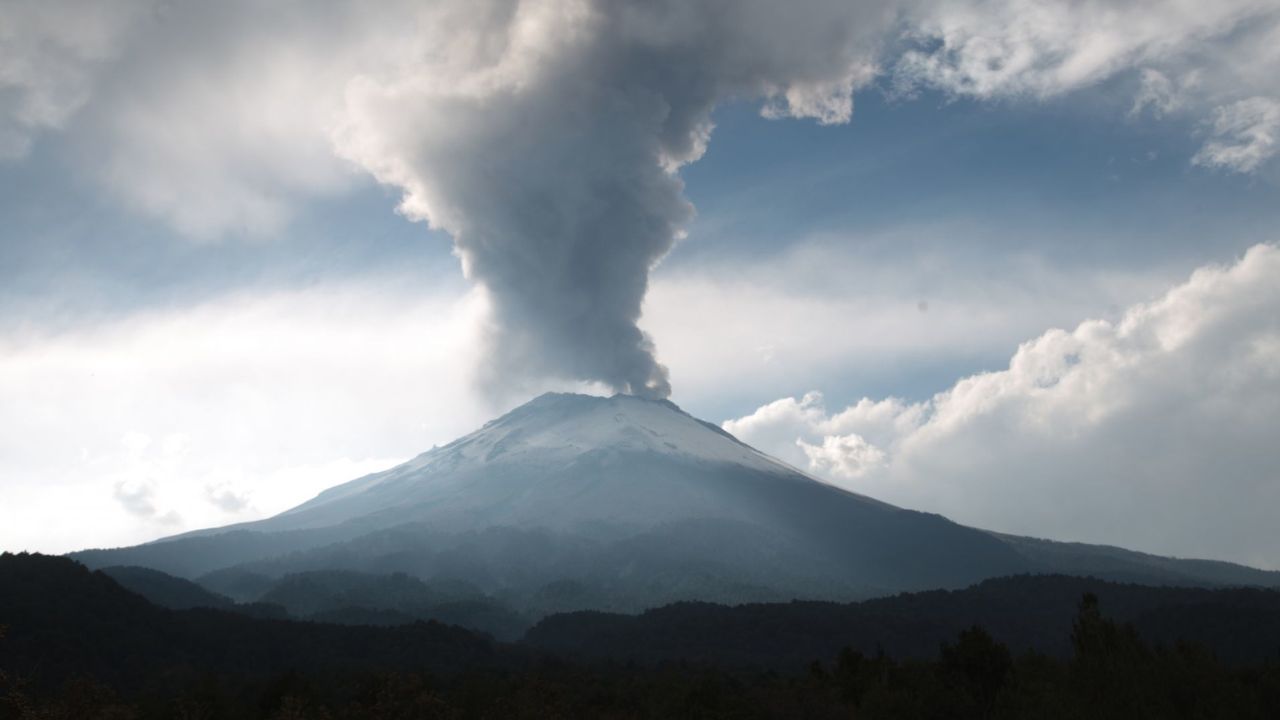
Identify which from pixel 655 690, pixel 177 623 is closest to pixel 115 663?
pixel 177 623

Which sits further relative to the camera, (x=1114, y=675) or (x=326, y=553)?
(x=326, y=553)

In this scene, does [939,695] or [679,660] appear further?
[679,660]

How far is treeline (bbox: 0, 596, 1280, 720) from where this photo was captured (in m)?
19.2

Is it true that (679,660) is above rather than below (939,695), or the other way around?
below

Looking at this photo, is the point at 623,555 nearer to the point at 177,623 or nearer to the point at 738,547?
the point at 738,547

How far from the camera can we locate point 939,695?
25672mm

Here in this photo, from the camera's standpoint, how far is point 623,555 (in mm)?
185375

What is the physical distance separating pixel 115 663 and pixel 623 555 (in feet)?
401

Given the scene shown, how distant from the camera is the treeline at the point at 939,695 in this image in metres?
19.2

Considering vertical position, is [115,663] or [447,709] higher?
[447,709]

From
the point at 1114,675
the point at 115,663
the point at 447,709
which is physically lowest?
the point at 115,663

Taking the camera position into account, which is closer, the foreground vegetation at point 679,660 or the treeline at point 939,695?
the treeline at point 939,695

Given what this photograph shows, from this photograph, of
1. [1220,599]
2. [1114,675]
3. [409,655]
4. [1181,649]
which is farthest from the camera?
[1220,599]

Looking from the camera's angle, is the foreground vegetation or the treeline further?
the foreground vegetation
